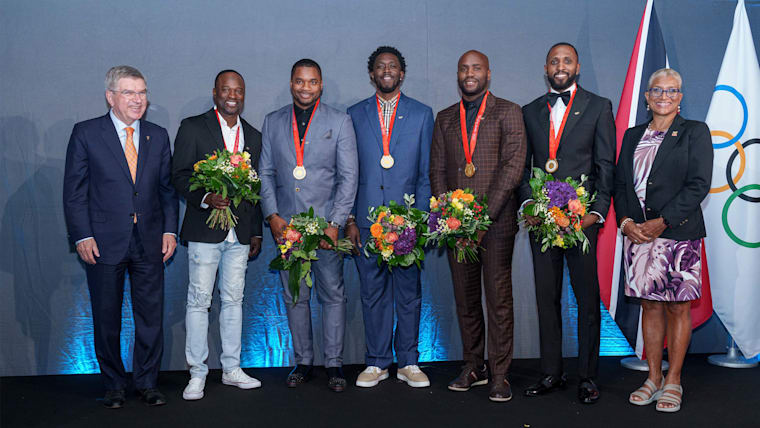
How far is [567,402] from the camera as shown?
13.1ft

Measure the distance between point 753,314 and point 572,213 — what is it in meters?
2.30

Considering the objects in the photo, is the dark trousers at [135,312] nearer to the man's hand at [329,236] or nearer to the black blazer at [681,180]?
the man's hand at [329,236]

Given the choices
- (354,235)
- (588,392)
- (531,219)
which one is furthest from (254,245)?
(588,392)

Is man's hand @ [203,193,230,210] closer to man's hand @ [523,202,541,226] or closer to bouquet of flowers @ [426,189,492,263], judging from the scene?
bouquet of flowers @ [426,189,492,263]

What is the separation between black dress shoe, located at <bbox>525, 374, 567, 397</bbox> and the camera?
163 inches

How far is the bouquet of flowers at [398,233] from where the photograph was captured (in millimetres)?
4012

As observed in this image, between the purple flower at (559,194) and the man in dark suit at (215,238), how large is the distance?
81.3 inches

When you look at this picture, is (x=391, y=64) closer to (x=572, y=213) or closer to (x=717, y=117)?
(x=572, y=213)

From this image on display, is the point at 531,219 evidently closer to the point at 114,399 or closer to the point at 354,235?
the point at 354,235

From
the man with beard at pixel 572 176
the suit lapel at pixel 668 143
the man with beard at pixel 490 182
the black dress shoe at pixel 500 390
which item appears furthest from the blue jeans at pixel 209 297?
the suit lapel at pixel 668 143

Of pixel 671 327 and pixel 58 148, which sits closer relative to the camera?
pixel 671 327

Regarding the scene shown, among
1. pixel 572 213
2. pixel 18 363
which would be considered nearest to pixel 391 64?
pixel 572 213

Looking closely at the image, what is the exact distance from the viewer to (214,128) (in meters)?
4.39

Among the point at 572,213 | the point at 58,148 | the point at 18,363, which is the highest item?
the point at 58,148
